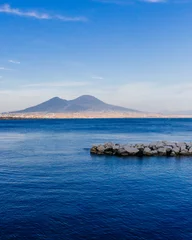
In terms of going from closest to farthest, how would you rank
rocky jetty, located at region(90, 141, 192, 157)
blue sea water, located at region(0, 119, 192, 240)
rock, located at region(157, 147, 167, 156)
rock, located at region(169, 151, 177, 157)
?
blue sea water, located at region(0, 119, 192, 240)
rock, located at region(169, 151, 177, 157)
rocky jetty, located at region(90, 141, 192, 157)
rock, located at region(157, 147, 167, 156)

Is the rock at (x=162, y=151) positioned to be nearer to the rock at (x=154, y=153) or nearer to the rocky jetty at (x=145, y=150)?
the rocky jetty at (x=145, y=150)

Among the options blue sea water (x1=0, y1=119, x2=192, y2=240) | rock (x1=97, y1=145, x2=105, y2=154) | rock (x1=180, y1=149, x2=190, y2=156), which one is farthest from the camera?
rock (x1=97, y1=145, x2=105, y2=154)

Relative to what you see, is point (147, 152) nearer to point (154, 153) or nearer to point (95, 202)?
point (154, 153)

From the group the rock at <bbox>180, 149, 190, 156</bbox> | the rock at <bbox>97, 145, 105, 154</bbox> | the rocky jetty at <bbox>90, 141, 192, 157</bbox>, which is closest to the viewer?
the rocky jetty at <bbox>90, 141, 192, 157</bbox>

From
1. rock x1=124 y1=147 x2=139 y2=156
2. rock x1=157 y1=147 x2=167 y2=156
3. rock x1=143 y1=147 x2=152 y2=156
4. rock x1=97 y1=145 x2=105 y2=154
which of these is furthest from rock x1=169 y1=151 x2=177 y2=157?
rock x1=97 y1=145 x2=105 y2=154

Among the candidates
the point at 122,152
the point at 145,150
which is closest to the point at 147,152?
the point at 145,150

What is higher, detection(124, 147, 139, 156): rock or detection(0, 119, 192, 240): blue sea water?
detection(124, 147, 139, 156): rock

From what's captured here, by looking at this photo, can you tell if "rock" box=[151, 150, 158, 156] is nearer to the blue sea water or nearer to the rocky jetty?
the rocky jetty

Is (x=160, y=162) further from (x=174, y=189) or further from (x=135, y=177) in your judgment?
(x=174, y=189)

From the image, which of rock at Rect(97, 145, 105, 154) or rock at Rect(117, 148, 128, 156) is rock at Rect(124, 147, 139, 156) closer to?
rock at Rect(117, 148, 128, 156)

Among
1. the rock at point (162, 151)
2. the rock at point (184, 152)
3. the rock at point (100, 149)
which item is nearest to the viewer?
the rock at point (162, 151)

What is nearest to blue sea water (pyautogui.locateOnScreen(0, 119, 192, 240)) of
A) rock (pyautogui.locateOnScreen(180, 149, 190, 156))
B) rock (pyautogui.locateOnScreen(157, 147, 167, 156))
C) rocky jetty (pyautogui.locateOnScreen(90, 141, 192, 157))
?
rocky jetty (pyautogui.locateOnScreen(90, 141, 192, 157))

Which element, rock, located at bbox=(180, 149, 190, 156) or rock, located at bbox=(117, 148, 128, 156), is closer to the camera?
rock, located at bbox=(117, 148, 128, 156)

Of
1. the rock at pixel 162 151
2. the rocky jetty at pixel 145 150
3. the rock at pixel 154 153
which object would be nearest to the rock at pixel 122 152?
the rocky jetty at pixel 145 150
